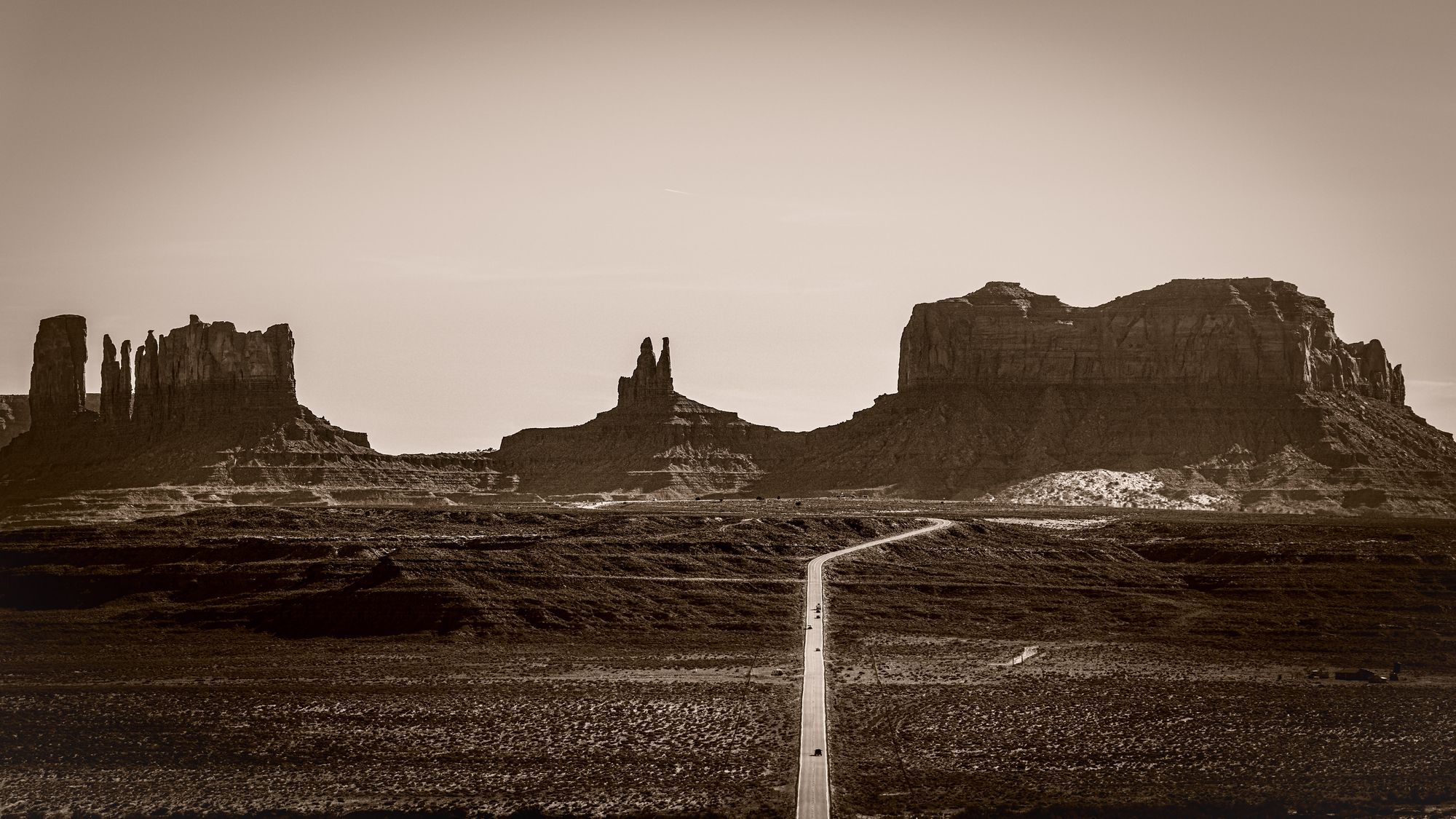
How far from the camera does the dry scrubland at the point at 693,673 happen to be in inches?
1591


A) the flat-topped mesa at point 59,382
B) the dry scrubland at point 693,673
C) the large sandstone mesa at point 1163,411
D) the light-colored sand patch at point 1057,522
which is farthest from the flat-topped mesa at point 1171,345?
the flat-topped mesa at point 59,382

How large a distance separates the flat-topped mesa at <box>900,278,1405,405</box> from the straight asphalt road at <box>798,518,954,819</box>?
116 meters

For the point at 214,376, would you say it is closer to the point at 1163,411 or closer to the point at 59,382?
the point at 59,382

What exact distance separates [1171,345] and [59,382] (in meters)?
147

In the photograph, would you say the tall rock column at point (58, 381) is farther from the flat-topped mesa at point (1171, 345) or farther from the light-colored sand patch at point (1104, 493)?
the light-colored sand patch at point (1104, 493)

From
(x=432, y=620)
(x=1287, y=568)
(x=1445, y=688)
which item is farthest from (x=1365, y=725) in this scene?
(x=1287, y=568)

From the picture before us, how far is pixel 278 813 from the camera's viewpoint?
38.0m

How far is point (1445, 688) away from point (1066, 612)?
2246 centimetres

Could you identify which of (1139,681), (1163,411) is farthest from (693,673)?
(1163,411)

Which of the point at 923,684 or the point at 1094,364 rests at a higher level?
the point at 1094,364

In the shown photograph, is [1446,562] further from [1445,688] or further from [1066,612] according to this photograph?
[1445,688]

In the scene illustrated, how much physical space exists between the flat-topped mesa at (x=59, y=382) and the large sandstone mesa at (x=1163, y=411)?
9378 centimetres

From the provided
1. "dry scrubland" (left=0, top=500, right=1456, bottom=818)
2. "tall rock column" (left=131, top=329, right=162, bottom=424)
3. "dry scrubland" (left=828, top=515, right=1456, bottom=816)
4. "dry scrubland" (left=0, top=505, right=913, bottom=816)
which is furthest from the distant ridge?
"dry scrubland" (left=0, top=505, right=913, bottom=816)

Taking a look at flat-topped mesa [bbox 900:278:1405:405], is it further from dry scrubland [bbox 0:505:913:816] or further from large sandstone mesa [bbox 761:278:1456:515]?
dry scrubland [bbox 0:505:913:816]
